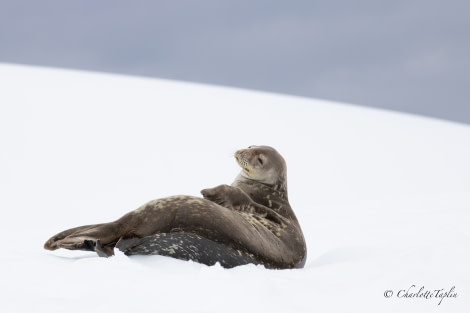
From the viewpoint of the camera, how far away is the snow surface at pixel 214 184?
12.3 feet

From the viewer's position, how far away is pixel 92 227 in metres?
4.66

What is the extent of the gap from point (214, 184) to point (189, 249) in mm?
7114

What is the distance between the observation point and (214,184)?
37.7ft

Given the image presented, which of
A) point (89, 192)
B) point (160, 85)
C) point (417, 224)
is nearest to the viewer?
point (417, 224)


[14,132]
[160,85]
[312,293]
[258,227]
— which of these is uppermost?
[160,85]

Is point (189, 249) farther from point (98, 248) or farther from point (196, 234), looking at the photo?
point (98, 248)

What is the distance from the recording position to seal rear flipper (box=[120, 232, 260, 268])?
14.3ft

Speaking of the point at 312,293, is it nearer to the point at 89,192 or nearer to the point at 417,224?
the point at 417,224

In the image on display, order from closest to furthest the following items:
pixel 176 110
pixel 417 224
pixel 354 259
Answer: pixel 354 259 → pixel 417 224 → pixel 176 110

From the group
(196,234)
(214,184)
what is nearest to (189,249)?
(196,234)

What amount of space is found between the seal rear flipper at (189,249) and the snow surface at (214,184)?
7 centimetres

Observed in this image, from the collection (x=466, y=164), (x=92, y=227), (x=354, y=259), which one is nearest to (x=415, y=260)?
(x=354, y=259)

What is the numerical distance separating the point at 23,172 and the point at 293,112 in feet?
25.7

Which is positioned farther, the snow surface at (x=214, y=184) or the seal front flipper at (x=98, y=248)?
the seal front flipper at (x=98, y=248)
